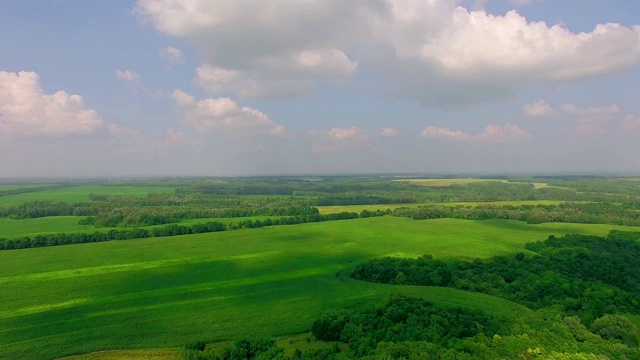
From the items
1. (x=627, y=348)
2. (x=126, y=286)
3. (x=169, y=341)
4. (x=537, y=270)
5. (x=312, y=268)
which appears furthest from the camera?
(x=312, y=268)

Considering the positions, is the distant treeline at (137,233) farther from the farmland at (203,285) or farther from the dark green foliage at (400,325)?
the dark green foliage at (400,325)

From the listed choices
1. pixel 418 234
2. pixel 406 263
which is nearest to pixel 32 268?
pixel 406 263

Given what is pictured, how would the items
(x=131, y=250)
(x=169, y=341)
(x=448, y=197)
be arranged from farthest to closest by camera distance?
(x=448, y=197) < (x=131, y=250) < (x=169, y=341)

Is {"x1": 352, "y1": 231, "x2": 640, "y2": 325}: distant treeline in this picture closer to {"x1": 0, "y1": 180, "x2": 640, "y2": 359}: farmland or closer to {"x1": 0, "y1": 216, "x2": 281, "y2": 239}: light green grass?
{"x1": 0, "y1": 180, "x2": 640, "y2": 359}: farmland

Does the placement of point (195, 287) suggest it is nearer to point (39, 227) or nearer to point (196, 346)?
point (196, 346)

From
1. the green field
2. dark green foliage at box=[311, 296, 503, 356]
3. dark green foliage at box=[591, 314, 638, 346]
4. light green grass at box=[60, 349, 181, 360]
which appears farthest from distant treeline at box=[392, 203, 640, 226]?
light green grass at box=[60, 349, 181, 360]

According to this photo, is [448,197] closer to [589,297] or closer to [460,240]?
[460,240]
